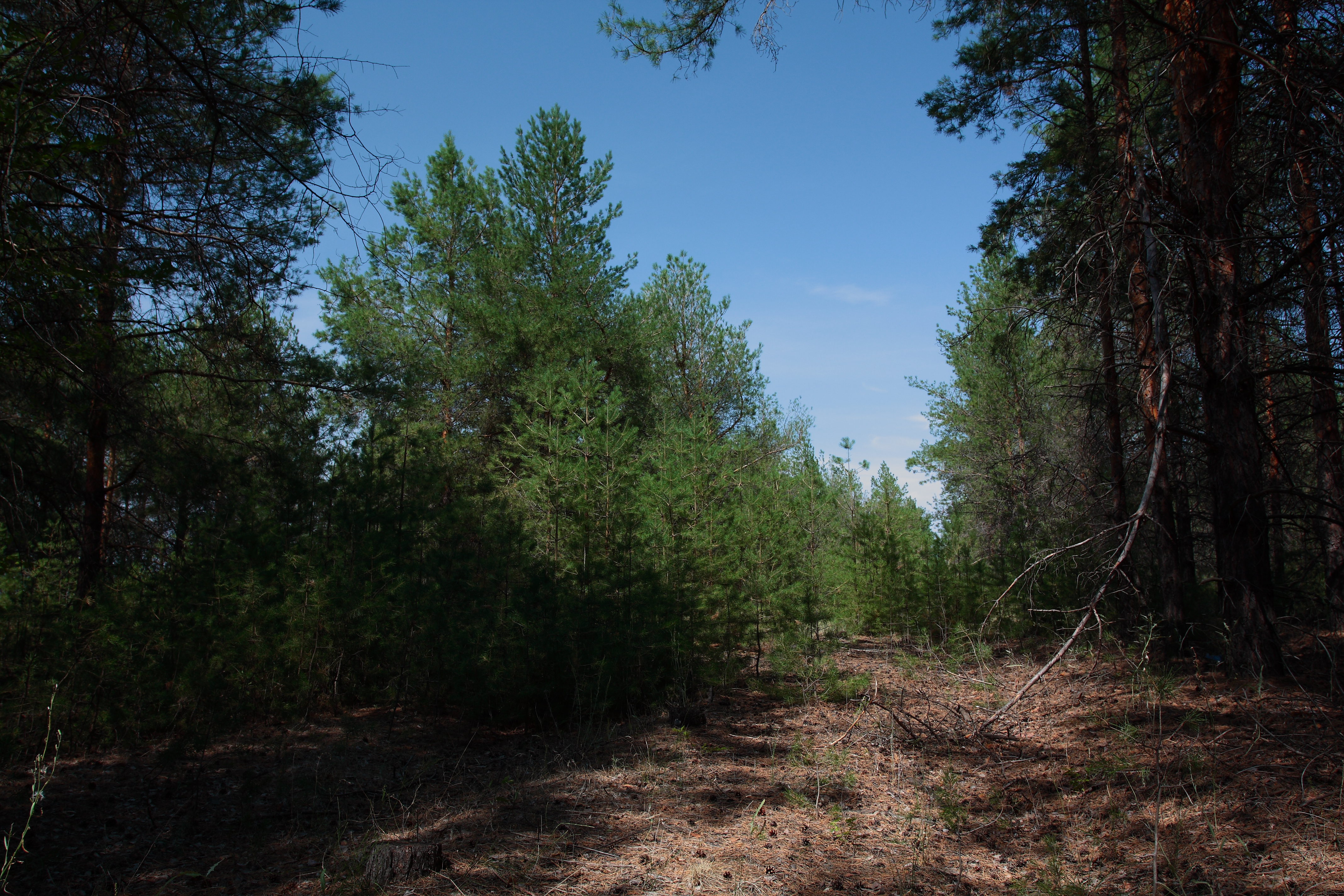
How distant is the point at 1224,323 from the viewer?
5051 millimetres

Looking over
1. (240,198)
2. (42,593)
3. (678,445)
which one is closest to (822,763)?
(678,445)

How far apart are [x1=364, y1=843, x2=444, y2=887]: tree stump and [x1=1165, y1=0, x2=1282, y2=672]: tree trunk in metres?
5.41

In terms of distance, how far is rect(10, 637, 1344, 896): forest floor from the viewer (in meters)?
3.40

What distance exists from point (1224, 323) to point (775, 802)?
460 cm

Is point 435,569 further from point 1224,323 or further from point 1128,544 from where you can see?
point 1224,323

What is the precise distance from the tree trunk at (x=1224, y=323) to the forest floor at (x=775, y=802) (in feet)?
2.37

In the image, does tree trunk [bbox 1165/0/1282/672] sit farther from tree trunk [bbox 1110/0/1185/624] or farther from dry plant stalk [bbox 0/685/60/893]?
dry plant stalk [bbox 0/685/60/893]

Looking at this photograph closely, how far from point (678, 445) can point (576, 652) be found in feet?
10.0

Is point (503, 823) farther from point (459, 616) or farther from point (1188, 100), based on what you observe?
point (1188, 100)

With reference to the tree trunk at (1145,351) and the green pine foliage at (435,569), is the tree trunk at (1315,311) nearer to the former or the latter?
the tree trunk at (1145,351)

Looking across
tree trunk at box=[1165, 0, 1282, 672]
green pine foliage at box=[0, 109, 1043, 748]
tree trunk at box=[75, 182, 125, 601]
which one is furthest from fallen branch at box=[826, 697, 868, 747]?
tree trunk at box=[75, 182, 125, 601]

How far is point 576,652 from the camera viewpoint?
20.7 ft

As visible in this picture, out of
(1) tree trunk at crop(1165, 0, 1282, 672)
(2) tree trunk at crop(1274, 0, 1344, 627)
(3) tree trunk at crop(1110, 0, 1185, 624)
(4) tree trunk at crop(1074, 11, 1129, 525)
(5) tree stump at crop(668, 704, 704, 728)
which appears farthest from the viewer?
(4) tree trunk at crop(1074, 11, 1129, 525)

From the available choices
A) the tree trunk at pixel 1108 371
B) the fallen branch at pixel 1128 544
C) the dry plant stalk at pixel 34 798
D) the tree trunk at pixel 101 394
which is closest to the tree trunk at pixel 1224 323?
the tree trunk at pixel 1108 371
